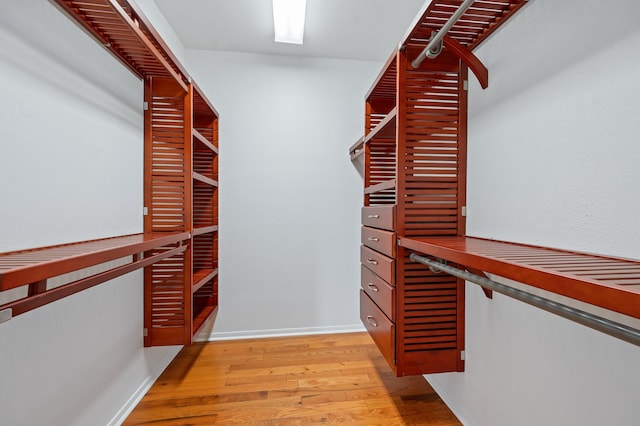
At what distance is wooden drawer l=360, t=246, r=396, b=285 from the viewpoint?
146cm

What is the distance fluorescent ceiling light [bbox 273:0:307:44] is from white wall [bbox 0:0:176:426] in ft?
3.43

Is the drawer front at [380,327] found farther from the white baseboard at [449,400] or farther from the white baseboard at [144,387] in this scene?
the white baseboard at [144,387]

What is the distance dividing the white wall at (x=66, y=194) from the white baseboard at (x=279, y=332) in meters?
0.89

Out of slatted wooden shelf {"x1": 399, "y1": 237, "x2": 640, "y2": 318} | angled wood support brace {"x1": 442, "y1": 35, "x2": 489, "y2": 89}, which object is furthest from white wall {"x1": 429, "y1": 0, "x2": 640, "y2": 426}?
slatted wooden shelf {"x1": 399, "y1": 237, "x2": 640, "y2": 318}

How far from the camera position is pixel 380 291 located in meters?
1.62

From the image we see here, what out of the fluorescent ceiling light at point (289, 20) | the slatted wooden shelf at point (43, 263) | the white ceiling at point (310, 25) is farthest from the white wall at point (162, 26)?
the slatted wooden shelf at point (43, 263)

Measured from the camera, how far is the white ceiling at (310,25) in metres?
2.05

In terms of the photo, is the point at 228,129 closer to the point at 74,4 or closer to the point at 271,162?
the point at 271,162

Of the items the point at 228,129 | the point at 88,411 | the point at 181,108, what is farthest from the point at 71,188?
the point at 228,129

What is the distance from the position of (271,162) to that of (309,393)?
1.80 meters

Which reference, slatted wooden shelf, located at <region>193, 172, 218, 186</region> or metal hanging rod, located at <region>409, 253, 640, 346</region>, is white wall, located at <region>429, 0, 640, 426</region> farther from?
slatted wooden shelf, located at <region>193, 172, 218, 186</region>

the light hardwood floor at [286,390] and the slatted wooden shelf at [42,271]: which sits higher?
the slatted wooden shelf at [42,271]

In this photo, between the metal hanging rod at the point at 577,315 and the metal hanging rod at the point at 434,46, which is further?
the metal hanging rod at the point at 434,46

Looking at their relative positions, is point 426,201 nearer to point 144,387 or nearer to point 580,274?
point 580,274
